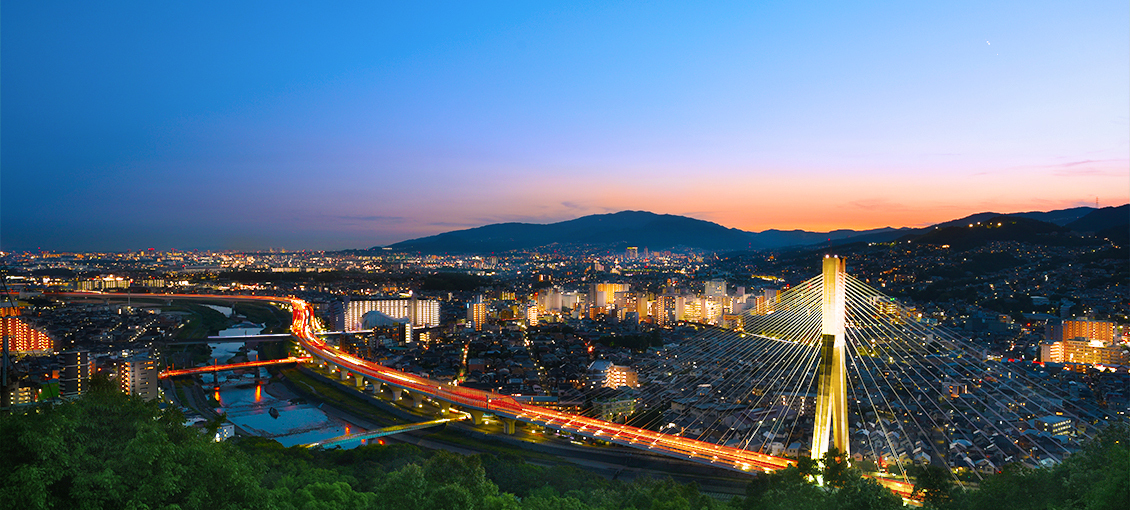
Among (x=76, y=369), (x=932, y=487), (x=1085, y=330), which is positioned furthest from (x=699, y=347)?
(x=76, y=369)

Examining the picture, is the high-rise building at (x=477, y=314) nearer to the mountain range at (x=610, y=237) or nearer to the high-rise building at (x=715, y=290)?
the high-rise building at (x=715, y=290)

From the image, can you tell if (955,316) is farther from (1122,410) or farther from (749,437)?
(749,437)

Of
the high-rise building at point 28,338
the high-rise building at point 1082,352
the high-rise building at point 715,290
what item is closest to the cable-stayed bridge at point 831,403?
the high-rise building at point 1082,352

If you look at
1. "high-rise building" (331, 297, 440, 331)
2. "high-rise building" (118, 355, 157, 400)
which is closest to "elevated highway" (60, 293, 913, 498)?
"high-rise building" (118, 355, 157, 400)

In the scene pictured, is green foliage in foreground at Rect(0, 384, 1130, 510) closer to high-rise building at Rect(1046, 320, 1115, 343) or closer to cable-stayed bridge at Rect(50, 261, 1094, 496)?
cable-stayed bridge at Rect(50, 261, 1094, 496)

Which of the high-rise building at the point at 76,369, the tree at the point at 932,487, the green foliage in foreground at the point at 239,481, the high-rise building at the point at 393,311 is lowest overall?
the high-rise building at the point at 393,311

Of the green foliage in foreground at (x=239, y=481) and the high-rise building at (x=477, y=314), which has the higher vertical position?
the green foliage in foreground at (x=239, y=481)

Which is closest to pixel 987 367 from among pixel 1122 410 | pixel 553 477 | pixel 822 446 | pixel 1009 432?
pixel 1122 410
